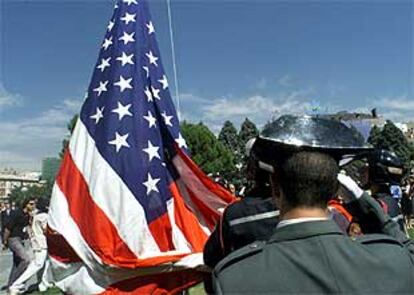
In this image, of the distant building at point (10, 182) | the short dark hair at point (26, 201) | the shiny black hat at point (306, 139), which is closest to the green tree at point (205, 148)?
the distant building at point (10, 182)

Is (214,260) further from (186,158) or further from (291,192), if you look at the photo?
(186,158)

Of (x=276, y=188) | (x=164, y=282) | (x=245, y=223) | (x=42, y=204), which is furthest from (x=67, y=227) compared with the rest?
(x=42, y=204)

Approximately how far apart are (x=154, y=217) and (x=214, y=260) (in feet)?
7.10

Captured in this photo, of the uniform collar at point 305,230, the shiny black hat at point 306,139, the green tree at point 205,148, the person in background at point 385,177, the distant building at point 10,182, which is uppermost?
the shiny black hat at point 306,139

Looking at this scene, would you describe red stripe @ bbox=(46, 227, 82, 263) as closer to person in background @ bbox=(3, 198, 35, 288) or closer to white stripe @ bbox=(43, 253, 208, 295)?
white stripe @ bbox=(43, 253, 208, 295)

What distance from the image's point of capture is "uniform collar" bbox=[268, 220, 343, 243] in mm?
1394

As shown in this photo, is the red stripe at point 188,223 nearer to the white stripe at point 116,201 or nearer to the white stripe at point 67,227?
the white stripe at point 116,201

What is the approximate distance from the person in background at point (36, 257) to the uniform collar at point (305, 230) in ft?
26.9

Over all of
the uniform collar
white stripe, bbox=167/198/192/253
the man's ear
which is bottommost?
→ white stripe, bbox=167/198/192/253

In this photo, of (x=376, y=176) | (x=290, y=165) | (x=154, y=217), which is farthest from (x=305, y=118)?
(x=154, y=217)

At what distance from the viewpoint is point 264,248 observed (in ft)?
4.57

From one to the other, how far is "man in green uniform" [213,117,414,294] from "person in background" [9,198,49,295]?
8.18m

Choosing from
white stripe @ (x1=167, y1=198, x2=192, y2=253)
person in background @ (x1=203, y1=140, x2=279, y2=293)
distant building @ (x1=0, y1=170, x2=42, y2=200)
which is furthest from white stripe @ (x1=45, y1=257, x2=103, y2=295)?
distant building @ (x1=0, y1=170, x2=42, y2=200)

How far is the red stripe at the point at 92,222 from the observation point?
4.79 metres
